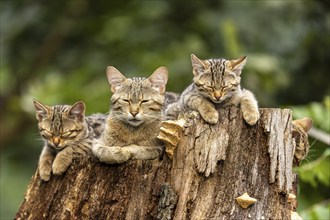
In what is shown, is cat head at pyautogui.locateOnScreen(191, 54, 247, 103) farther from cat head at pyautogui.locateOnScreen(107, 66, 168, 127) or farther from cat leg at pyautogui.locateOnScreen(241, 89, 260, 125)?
cat head at pyautogui.locateOnScreen(107, 66, 168, 127)

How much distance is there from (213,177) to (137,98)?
1.49 metres

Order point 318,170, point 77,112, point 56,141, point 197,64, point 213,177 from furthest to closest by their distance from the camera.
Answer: point 318,170
point 77,112
point 56,141
point 197,64
point 213,177

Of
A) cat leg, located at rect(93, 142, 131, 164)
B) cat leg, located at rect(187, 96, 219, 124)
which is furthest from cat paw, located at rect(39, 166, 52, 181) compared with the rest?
cat leg, located at rect(187, 96, 219, 124)

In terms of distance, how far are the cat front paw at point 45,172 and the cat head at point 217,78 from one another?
6.20ft

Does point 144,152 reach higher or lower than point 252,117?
lower

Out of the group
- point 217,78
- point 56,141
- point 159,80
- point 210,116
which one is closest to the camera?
point 210,116

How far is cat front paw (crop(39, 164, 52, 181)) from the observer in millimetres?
8914

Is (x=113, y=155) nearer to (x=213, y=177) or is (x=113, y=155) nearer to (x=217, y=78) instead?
(x=213, y=177)

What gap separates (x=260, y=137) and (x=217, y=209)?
2.68 feet

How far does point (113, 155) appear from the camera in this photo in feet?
27.2

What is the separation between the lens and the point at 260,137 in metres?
7.89

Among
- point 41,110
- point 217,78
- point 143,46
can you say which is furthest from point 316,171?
point 143,46

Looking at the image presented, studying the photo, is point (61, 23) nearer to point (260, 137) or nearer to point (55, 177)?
point (55, 177)

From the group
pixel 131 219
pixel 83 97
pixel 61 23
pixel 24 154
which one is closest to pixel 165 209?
pixel 131 219
